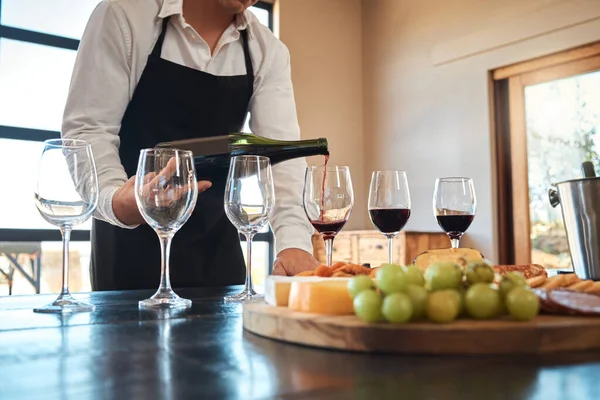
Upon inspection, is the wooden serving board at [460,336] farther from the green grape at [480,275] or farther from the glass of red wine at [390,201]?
the glass of red wine at [390,201]

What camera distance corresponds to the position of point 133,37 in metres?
1.50

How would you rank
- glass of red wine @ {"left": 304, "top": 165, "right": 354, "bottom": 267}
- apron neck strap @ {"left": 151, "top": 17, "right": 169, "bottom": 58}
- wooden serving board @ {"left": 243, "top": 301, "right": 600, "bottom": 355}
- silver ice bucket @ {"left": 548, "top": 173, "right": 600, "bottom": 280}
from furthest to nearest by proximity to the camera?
1. apron neck strap @ {"left": 151, "top": 17, "right": 169, "bottom": 58}
2. silver ice bucket @ {"left": 548, "top": 173, "right": 600, "bottom": 280}
3. glass of red wine @ {"left": 304, "top": 165, "right": 354, "bottom": 267}
4. wooden serving board @ {"left": 243, "top": 301, "right": 600, "bottom": 355}

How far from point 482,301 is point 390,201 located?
0.64 meters

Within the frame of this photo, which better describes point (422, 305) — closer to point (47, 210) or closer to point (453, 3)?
point (47, 210)

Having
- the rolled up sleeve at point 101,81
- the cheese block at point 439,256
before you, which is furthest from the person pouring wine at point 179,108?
the cheese block at point 439,256

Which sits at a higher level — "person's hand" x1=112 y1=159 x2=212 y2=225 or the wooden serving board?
"person's hand" x1=112 y1=159 x2=212 y2=225

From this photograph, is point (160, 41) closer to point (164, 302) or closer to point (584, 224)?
point (164, 302)

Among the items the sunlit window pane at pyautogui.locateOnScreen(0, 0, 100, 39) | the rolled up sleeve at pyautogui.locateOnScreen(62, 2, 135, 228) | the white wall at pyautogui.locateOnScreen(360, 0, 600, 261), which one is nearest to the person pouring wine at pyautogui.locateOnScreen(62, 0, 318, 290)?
the rolled up sleeve at pyautogui.locateOnScreen(62, 2, 135, 228)

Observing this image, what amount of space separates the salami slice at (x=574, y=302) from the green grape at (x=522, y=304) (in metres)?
0.05

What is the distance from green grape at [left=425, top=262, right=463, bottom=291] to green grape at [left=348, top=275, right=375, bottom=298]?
6 centimetres

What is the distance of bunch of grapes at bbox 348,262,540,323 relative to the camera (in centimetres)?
53

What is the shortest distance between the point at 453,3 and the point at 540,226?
1880mm

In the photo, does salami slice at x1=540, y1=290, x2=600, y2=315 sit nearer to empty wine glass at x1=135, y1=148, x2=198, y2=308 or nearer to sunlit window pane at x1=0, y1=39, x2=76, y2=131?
empty wine glass at x1=135, y1=148, x2=198, y2=308

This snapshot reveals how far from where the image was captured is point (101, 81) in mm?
1461
